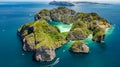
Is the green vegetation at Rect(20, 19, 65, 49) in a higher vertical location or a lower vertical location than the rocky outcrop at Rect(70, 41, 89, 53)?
higher

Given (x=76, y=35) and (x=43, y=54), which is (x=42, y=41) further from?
(x=76, y=35)

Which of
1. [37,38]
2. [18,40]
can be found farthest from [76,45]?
[18,40]

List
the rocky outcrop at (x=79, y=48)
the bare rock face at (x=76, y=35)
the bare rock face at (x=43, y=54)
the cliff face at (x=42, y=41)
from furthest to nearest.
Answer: the bare rock face at (x=76, y=35), the rocky outcrop at (x=79, y=48), the cliff face at (x=42, y=41), the bare rock face at (x=43, y=54)

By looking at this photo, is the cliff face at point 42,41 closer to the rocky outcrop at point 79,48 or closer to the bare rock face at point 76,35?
the bare rock face at point 76,35

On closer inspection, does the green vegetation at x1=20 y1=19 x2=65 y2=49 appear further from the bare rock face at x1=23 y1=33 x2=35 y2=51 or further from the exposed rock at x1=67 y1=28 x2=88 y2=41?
the exposed rock at x1=67 y1=28 x2=88 y2=41

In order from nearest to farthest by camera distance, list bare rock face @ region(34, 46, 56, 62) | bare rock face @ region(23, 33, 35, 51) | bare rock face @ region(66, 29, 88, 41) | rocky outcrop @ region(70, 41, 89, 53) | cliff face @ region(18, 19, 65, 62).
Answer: bare rock face @ region(34, 46, 56, 62)
cliff face @ region(18, 19, 65, 62)
rocky outcrop @ region(70, 41, 89, 53)
bare rock face @ region(23, 33, 35, 51)
bare rock face @ region(66, 29, 88, 41)

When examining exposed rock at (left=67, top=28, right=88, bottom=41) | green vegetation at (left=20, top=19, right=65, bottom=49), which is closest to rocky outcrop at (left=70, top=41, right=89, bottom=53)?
green vegetation at (left=20, top=19, right=65, bottom=49)

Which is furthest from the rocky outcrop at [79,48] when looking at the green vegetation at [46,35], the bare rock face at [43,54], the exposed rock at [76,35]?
the exposed rock at [76,35]

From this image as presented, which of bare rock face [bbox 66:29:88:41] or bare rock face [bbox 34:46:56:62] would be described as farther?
bare rock face [bbox 66:29:88:41]

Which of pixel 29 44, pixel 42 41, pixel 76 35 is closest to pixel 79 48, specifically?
→ pixel 42 41

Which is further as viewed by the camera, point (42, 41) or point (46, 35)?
point (46, 35)

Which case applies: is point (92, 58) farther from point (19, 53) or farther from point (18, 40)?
point (18, 40)
